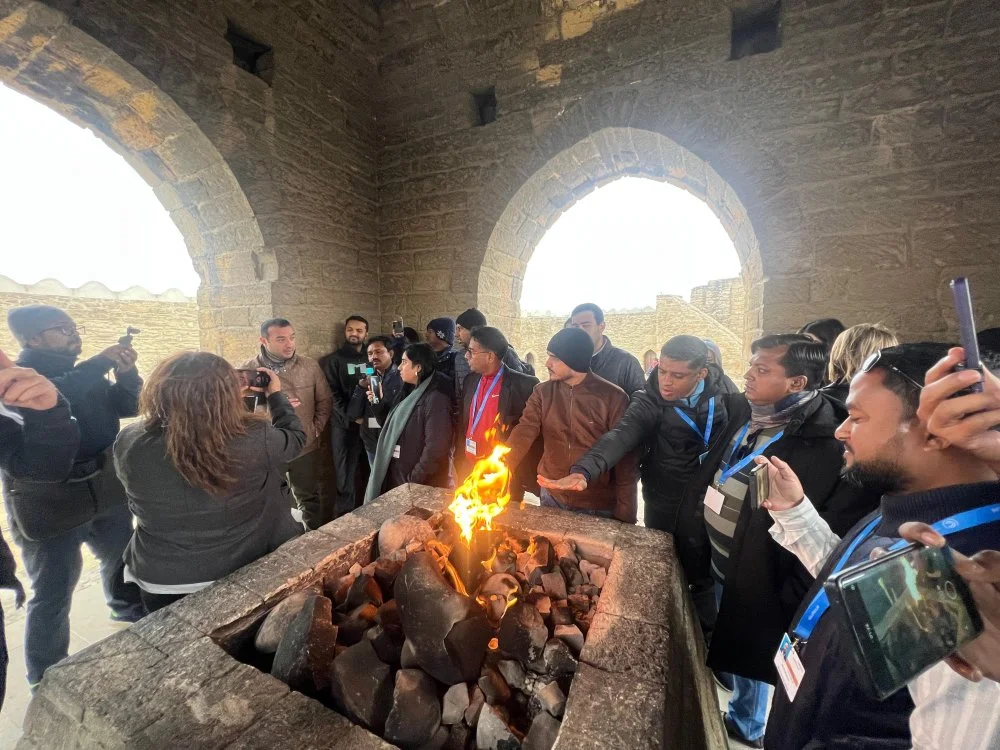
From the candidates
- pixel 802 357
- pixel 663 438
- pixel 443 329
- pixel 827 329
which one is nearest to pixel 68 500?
pixel 443 329

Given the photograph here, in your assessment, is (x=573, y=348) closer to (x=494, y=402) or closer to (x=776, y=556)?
(x=494, y=402)

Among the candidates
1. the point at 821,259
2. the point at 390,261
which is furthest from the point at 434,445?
the point at 821,259

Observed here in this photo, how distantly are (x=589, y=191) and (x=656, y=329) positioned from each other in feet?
47.3

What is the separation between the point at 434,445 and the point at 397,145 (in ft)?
13.2

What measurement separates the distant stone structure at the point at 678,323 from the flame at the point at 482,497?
13.3 m

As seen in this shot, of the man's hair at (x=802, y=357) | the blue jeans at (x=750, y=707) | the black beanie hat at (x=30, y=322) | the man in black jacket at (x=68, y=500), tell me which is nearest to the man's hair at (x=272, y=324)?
the man in black jacket at (x=68, y=500)

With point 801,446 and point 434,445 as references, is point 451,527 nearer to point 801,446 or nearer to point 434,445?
point 434,445

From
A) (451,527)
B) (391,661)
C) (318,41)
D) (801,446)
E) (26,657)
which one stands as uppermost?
(318,41)

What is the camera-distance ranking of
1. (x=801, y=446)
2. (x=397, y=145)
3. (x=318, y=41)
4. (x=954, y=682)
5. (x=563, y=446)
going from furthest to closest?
(x=397, y=145) → (x=318, y=41) → (x=563, y=446) → (x=801, y=446) → (x=954, y=682)

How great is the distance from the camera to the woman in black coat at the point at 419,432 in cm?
289

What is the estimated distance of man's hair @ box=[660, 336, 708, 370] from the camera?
219 centimetres

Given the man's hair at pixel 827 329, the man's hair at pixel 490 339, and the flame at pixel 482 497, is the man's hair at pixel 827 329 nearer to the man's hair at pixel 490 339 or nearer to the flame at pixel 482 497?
the man's hair at pixel 490 339

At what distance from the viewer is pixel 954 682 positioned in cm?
67

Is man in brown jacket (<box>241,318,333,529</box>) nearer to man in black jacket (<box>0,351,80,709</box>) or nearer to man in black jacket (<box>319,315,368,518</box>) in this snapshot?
man in black jacket (<box>319,315,368,518</box>)
